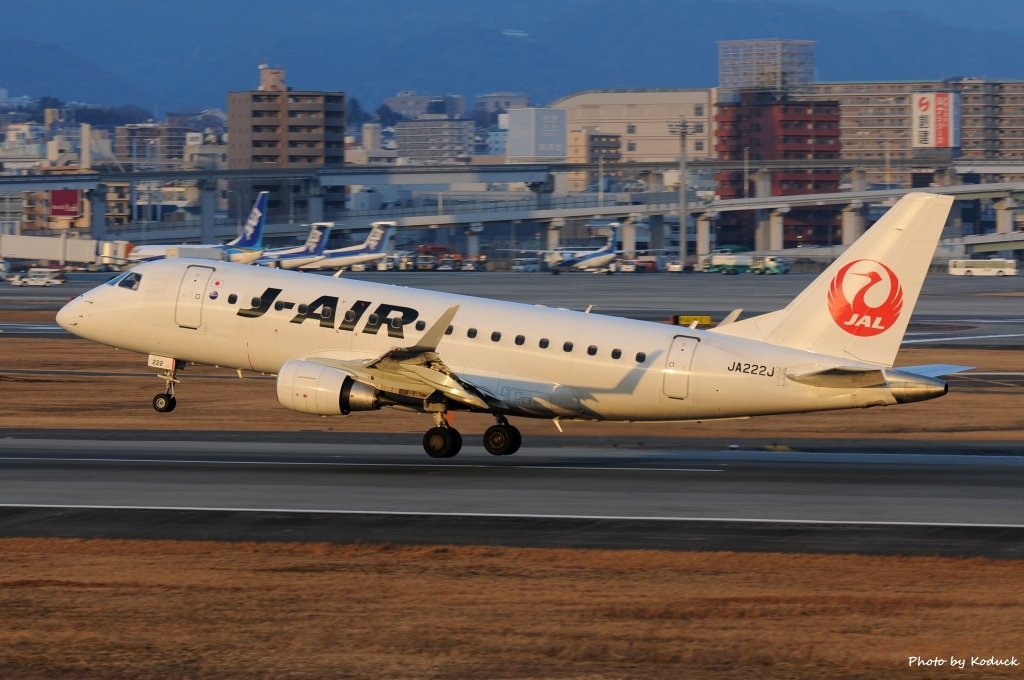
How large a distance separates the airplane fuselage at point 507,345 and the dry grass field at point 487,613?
387 inches

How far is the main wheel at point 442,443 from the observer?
3425 cm

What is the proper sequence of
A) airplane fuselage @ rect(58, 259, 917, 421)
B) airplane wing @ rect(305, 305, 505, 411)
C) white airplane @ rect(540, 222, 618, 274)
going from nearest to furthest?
airplane wing @ rect(305, 305, 505, 411)
airplane fuselage @ rect(58, 259, 917, 421)
white airplane @ rect(540, 222, 618, 274)

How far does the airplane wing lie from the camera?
33.3 meters

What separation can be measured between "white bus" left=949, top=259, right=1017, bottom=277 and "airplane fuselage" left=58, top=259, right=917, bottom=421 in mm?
129630

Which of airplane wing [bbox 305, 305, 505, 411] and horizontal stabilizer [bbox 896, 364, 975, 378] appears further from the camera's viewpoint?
airplane wing [bbox 305, 305, 505, 411]

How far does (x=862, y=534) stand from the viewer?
2592 centimetres

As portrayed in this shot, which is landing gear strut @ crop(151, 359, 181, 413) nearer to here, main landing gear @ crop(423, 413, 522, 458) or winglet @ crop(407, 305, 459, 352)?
main landing gear @ crop(423, 413, 522, 458)

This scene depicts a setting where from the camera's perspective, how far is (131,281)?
38.9m

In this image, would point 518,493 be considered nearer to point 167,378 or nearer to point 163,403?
point 163,403

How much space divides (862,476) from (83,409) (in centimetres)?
2721

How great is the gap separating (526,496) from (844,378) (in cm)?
804

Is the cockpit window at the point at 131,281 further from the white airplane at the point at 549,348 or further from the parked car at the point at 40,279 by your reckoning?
the parked car at the point at 40,279

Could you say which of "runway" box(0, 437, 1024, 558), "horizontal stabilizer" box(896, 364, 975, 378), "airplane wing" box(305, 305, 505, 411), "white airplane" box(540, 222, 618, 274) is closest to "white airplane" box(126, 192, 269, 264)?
"white airplane" box(540, 222, 618, 274)

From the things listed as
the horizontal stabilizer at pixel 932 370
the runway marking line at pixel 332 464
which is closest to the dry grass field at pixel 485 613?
the horizontal stabilizer at pixel 932 370
